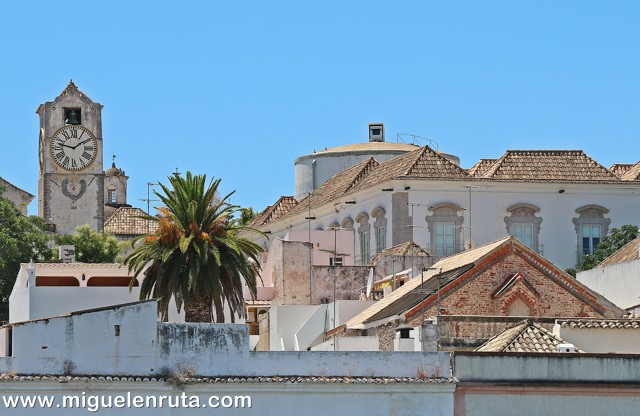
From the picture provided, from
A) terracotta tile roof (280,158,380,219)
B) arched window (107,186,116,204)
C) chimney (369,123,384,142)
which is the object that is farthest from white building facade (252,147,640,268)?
arched window (107,186,116,204)

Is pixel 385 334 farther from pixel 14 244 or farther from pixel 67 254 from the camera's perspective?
pixel 14 244

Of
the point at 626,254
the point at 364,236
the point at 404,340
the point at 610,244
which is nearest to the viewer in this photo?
the point at 404,340

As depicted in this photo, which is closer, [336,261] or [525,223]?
[336,261]

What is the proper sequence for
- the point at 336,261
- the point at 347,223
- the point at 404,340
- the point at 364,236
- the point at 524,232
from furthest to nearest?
1. the point at 347,223
2. the point at 364,236
3. the point at 524,232
4. the point at 336,261
5. the point at 404,340

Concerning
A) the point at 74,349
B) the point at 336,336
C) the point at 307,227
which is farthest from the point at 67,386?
the point at 307,227

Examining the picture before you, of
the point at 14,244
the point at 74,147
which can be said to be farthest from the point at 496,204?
the point at 74,147

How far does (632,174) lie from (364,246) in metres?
12.9

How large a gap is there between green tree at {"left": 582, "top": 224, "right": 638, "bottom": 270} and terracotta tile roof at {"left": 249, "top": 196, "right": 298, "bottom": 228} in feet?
67.6

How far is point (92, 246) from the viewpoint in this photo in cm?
9819

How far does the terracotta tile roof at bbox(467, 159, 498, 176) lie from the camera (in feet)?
273

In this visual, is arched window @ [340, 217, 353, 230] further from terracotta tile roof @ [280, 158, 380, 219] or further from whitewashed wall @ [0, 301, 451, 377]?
whitewashed wall @ [0, 301, 451, 377]

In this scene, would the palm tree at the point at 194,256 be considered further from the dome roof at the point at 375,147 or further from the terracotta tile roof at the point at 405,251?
the dome roof at the point at 375,147

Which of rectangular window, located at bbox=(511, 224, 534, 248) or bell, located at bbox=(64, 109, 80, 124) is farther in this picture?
bell, located at bbox=(64, 109, 80, 124)

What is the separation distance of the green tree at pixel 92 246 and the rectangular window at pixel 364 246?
17.5 meters
